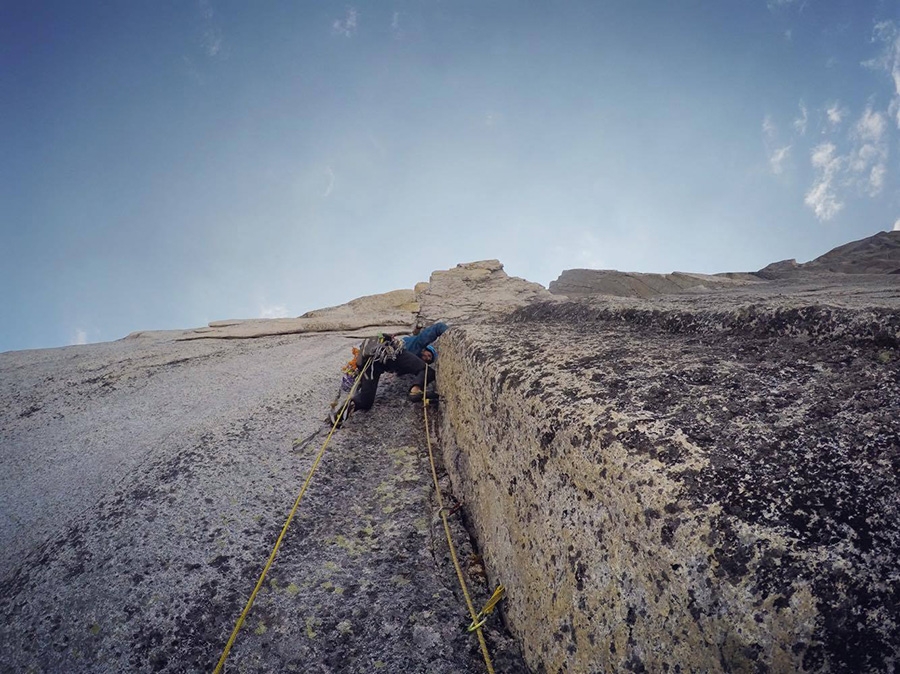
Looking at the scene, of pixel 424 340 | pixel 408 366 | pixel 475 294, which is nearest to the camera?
pixel 408 366

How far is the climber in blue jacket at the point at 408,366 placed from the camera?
764cm

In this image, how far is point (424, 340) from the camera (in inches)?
351

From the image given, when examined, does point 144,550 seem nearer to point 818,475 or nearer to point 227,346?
point 818,475

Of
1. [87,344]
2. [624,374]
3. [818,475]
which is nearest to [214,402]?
[624,374]

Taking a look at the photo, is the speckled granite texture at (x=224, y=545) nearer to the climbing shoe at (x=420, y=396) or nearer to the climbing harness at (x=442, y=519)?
the climbing harness at (x=442, y=519)

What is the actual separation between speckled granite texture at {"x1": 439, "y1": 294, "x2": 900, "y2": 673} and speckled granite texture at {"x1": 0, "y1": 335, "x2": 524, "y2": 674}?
3.28ft

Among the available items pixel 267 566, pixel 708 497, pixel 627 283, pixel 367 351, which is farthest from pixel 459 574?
pixel 627 283

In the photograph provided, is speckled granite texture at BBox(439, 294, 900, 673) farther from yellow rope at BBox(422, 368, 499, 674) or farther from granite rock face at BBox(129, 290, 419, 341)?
granite rock face at BBox(129, 290, 419, 341)

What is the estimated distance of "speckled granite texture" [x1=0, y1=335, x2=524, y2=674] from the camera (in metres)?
3.58

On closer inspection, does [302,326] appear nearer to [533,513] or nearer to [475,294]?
[475,294]

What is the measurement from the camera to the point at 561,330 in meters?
6.03

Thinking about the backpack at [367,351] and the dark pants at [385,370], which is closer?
the dark pants at [385,370]

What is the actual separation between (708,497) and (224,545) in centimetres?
470

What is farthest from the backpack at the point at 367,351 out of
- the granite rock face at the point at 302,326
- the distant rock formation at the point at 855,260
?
the distant rock formation at the point at 855,260
